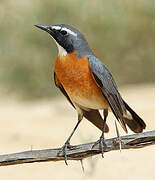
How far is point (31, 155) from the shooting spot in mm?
4188

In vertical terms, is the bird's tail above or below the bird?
below

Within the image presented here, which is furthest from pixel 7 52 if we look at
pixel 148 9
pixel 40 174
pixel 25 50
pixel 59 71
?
pixel 59 71

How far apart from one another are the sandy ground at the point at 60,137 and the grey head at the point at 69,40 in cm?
104

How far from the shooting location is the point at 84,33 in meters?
12.5

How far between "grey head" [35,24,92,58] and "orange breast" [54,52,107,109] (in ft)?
0.22

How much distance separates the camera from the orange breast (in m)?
5.02

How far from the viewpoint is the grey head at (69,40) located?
5.09m

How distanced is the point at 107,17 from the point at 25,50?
2178mm

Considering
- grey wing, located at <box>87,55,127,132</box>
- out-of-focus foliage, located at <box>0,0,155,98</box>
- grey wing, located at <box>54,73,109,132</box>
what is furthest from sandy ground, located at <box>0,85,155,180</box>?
grey wing, located at <box>87,55,127,132</box>

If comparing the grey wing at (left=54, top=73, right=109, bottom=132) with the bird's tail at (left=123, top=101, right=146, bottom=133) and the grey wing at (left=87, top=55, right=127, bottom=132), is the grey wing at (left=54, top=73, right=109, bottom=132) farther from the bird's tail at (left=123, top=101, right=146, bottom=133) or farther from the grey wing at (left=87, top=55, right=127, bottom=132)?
the grey wing at (left=87, top=55, right=127, bottom=132)

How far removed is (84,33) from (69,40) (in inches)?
290

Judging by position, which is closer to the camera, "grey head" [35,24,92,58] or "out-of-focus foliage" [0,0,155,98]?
"grey head" [35,24,92,58]

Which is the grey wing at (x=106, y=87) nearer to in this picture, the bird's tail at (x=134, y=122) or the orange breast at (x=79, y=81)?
the orange breast at (x=79, y=81)

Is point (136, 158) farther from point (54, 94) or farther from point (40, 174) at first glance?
point (54, 94)
